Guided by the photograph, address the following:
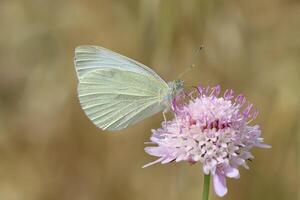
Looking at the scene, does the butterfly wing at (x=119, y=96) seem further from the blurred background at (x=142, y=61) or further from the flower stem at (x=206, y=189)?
the blurred background at (x=142, y=61)

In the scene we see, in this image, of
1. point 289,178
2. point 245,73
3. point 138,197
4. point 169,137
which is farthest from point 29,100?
point 169,137

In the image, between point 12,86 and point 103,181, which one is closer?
point 103,181

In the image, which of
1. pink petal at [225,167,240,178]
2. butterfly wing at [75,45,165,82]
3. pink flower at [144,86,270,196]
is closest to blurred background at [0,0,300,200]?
butterfly wing at [75,45,165,82]

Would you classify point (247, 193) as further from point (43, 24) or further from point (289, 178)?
point (43, 24)

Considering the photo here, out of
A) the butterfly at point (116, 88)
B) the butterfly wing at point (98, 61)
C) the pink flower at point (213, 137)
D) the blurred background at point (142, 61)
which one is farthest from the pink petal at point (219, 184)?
the blurred background at point (142, 61)

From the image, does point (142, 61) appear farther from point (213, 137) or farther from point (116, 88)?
point (213, 137)
